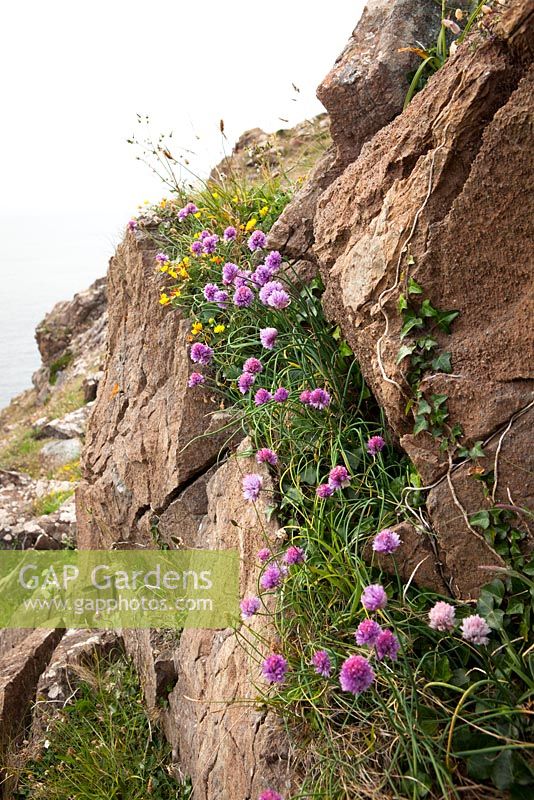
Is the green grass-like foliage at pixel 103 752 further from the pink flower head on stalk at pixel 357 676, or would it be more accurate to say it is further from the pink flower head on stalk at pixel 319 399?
the pink flower head on stalk at pixel 319 399

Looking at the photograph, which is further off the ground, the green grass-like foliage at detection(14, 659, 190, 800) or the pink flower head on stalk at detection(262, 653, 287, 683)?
the pink flower head on stalk at detection(262, 653, 287, 683)

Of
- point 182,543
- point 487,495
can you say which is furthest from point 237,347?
point 487,495

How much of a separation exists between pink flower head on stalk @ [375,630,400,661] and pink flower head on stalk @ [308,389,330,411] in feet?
4.45

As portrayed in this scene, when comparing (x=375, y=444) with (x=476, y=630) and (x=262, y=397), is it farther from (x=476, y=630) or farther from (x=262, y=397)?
(x=476, y=630)

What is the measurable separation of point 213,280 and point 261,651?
8.99 ft

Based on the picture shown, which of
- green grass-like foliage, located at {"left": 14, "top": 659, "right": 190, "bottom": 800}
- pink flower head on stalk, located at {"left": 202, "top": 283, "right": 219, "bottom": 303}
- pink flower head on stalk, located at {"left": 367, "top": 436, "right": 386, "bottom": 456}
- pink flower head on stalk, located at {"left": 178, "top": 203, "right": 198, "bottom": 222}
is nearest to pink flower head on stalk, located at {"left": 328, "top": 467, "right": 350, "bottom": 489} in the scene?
pink flower head on stalk, located at {"left": 367, "top": 436, "right": 386, "bottom": 456}

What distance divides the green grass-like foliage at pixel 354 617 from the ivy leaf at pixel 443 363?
1.76 feet

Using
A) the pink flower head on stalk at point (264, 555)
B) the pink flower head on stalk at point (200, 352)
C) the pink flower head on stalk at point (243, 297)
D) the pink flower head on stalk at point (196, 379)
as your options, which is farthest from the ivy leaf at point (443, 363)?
the pink flower head on stalk at point (196, 379)

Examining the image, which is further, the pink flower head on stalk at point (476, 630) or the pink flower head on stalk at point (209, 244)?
the pink flower head on stalk at point (209, 244)

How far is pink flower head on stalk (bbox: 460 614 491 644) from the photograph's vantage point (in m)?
2.41

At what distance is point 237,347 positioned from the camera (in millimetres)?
4176

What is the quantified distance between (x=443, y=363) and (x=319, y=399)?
0.82 m

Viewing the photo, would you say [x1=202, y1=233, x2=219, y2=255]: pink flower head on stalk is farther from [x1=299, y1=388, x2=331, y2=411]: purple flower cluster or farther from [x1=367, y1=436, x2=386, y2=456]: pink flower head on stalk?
[x1=367, y1=436, x2=386, y2=456]: pink flower head on stalk

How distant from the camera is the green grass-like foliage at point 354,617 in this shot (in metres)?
2.30
